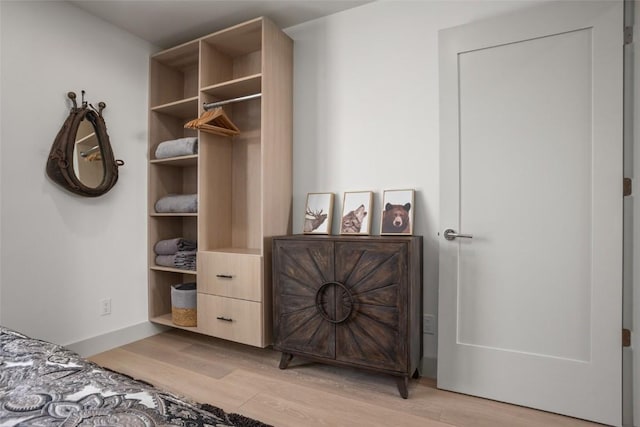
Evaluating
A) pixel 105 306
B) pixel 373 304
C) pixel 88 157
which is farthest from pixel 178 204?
pixel 373 304

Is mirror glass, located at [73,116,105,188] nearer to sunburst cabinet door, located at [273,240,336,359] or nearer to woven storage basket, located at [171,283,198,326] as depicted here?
woven storage basket, located at [171,283,198,326]

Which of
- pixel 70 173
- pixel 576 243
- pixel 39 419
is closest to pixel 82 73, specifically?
pixel 70 173

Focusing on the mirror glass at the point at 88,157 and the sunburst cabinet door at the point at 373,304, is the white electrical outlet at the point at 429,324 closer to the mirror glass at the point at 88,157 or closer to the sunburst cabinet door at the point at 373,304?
the sunburst cabinet door at the point at 373,304

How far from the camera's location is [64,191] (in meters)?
2.28

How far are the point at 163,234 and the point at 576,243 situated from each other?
294 centimetres

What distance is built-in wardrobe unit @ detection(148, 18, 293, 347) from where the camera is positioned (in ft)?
7.53

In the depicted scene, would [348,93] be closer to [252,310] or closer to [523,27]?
[523,27]

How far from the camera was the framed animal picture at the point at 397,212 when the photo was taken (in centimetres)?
210

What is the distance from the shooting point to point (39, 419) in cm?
61

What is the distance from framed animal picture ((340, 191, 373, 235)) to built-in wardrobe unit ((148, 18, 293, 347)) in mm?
480

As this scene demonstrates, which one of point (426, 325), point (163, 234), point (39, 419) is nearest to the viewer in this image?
point (39, 419)

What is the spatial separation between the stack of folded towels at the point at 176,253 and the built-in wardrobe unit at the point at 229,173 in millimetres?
50

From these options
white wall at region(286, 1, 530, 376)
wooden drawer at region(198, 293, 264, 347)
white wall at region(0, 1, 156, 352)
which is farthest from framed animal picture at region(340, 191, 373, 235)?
white wall at region(0, 1, 156, 352)

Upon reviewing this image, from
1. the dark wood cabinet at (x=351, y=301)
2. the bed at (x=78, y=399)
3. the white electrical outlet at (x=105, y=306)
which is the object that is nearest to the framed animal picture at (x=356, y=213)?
the dark wood cabinet at (x=351, y=301)
